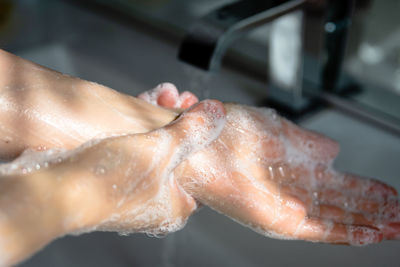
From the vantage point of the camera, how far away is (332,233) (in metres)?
0.57

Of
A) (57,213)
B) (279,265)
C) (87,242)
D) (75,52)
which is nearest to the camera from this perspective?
(57,213)

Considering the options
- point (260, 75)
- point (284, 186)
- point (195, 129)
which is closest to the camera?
point (195, 129)

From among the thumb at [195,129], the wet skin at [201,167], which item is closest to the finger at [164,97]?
the wet skin at [201,167]

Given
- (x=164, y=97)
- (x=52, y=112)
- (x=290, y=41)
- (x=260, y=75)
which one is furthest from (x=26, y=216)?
(x=260, y=75)

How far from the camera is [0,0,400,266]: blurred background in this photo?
0.70 m

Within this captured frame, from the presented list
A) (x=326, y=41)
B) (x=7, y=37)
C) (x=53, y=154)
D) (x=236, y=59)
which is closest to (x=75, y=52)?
(x=7, y=37)

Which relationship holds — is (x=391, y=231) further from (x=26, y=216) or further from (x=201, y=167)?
(x=26, y=216)

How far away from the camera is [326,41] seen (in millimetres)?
874

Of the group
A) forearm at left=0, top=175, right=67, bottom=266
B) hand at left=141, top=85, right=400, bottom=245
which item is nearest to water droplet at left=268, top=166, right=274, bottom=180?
hand at left=141, top=85, right=400, bottom=245

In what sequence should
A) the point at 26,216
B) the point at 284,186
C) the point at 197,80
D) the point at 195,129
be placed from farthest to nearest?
1. the point at 197,80
2. the point at 284,186
3. the point at 195,129
4. the point at 26,216

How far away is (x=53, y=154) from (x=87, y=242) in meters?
0.63

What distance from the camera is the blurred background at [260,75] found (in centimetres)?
70

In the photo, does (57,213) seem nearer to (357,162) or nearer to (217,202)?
(217,202)

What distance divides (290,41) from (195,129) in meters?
0.41
